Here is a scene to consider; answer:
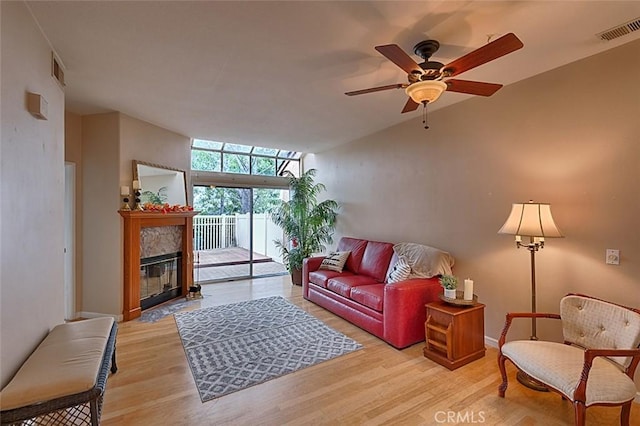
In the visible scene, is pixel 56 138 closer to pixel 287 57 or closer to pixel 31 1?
pixel 31 1

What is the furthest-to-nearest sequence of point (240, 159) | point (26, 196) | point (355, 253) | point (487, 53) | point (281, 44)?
point (240, 159) < point (355, 253) < point (281, 44) < point (26, 196) < point (487, 53)

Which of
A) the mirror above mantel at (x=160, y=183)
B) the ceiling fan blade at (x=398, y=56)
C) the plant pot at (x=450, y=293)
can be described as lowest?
the plant pot at (x=450, y=293)

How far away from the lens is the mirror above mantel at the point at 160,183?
13.6 feet

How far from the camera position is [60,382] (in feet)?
5.20

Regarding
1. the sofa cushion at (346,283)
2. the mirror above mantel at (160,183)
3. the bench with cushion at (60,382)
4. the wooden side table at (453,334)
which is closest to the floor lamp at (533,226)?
the wooden side table at (453,334)

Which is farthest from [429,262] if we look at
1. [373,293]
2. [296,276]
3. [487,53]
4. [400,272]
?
[296,276]

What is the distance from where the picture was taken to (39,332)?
6.80 feet

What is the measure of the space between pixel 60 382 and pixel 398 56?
2.66 m

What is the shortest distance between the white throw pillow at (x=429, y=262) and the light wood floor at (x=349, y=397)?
866 millimetres

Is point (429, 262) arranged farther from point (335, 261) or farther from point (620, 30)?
point (620, 30)

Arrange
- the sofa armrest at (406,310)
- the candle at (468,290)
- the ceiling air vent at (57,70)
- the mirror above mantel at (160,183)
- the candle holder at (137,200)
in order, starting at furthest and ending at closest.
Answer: the mirror above mantel at (160,183) → the candle holder at (137,200) → the sofa armrest at (406,310) → the candle at (468,290) → the ceiling air vent at (57,70)

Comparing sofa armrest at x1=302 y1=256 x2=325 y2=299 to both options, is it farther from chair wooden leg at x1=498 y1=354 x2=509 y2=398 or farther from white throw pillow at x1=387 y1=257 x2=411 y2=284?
chair wooden leg at x1=498 y1=354 x2=509 y2=398

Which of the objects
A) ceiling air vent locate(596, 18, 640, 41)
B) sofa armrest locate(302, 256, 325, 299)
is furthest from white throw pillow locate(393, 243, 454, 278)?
ceiling air vent locate(596, 18, 640, 41)

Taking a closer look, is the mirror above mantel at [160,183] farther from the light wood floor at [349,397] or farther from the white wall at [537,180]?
the white wall at [537,180]
